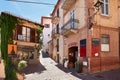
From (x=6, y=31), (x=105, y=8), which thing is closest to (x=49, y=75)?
(x=6, y=31)

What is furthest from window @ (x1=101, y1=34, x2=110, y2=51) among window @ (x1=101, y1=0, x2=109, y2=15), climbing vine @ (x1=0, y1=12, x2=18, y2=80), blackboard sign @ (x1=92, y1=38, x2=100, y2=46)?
climbing vine @ (x1=0, y1=12, x2=18, y2=80)

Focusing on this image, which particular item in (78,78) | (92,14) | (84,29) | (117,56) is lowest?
(78,78)

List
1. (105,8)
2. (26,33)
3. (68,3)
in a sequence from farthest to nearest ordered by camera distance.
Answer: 1. (26,33)
2. (68,3)
3. (105,8)

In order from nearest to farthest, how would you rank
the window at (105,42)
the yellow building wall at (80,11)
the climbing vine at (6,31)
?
the window at (105,42)
the yellow building wall at (80,11)
the climbing vine at (6,31)

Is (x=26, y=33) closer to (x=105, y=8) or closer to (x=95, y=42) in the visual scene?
(x=95, y=42)

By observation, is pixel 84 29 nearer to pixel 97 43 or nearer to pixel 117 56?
pixel 97 43

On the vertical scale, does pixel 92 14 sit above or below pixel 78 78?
above

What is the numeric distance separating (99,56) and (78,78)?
9.89 ft

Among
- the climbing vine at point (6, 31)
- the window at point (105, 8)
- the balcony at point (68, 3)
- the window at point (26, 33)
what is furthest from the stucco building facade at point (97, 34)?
the window at point (26, 33)

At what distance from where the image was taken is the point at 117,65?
17422 mm

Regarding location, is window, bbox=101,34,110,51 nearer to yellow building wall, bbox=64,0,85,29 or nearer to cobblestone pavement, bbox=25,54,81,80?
yellow building wall, bbox=64,0,85,29

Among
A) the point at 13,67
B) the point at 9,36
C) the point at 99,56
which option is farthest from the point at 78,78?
the point at 9,36

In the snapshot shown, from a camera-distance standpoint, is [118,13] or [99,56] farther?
[118,13]

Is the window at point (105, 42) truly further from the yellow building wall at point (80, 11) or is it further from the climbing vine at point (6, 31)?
the climbing vine at point (6, 31)
